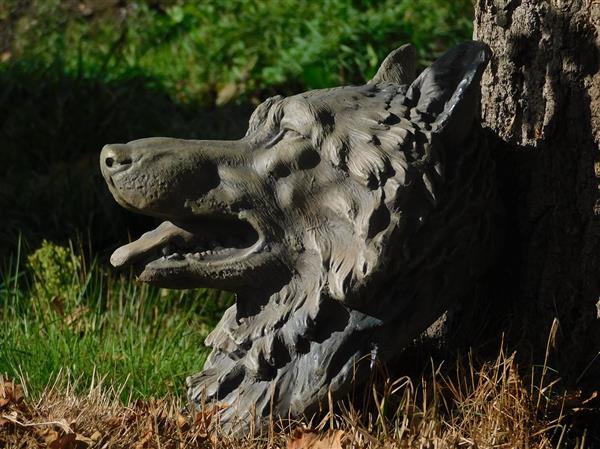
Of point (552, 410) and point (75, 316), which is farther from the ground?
point (552, 410)

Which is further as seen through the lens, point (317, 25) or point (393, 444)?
point (317, 25)

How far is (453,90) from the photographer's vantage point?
9.10 ft

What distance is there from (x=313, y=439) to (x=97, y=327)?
184 cm

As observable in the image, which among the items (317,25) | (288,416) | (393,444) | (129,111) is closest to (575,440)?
(393,444)

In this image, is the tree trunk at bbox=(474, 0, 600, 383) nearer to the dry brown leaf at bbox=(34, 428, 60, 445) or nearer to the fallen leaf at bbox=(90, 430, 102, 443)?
the fallen leaf at bbox=(90, 430, 102, 443)

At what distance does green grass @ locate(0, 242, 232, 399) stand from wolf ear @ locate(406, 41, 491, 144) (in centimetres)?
139

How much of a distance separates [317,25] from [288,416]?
5.94m

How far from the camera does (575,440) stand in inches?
118

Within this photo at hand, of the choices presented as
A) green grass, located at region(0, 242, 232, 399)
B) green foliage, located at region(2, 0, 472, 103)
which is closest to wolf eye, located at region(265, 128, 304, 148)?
green grass, located at region(0, 242, 232, 399)

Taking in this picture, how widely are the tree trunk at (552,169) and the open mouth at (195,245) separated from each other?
2.70 feet

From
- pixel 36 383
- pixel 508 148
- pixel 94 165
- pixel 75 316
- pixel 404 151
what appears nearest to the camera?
pixel 404 151

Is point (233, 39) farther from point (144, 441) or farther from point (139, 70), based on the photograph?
point (144, 441)

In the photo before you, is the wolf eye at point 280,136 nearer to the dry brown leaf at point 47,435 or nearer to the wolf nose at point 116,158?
the wolf nose at point 116,158

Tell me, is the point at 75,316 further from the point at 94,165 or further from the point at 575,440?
the point at 575,440
